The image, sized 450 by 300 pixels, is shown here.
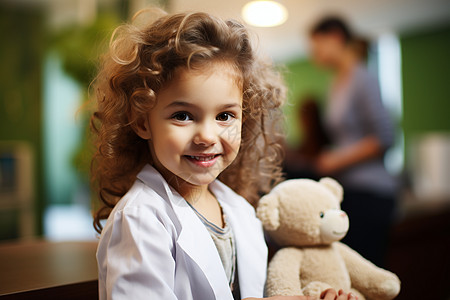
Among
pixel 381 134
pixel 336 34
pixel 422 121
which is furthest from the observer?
pixel 422 121

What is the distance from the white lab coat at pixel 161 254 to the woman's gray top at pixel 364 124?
82 centimetres

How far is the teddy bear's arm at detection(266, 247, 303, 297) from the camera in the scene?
24.8 inches

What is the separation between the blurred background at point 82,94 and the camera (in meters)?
2.70

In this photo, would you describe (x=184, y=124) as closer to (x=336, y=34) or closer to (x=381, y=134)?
(x=381, y=134)

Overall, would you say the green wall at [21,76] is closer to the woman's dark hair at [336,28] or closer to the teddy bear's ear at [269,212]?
the woman's dark hair at [336,28]

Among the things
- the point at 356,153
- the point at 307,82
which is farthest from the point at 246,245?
the point at 307,82

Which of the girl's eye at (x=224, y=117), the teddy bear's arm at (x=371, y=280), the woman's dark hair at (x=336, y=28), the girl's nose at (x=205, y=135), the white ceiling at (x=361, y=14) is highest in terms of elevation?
the white ceiling at (x=361, y=14)

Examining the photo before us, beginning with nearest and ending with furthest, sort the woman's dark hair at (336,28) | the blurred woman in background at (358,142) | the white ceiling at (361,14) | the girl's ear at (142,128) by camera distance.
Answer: the girl's ear at (142,128) < the blurred woman in background at (358,142) < the woman's dark hair at (336,28) < the white ceiling at (361,14)

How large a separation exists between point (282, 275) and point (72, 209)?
441 centimetres

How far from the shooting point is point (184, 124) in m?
0.58

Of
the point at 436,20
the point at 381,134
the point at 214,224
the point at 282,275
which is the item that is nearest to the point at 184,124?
the point at 214,224

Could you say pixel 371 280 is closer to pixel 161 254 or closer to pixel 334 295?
pixel 334 295

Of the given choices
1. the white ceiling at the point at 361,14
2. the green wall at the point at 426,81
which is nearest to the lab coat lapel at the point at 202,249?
the white ceiling at the point at 361,14

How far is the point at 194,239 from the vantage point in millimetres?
584
